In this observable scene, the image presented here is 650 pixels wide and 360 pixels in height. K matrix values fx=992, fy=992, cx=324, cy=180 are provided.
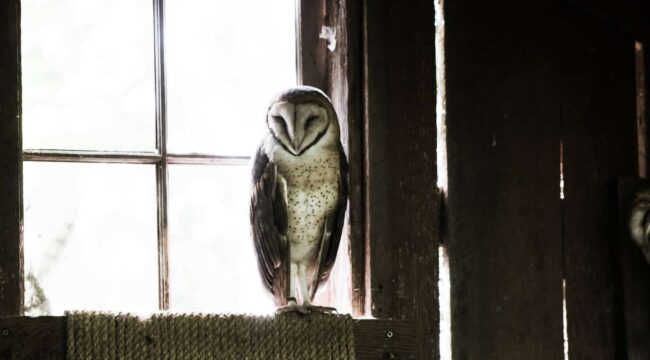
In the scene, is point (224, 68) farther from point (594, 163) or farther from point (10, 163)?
point (594, 163)

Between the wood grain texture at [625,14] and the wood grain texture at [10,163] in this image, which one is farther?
the wood grain texture at [625,14]

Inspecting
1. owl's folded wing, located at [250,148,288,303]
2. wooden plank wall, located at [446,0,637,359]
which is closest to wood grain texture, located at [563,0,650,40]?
wooden plank wall, located at [446,0,637,359]

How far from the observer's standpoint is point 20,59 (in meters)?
1.58

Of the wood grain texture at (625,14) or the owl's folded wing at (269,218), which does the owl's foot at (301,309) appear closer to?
the owl's folded wing at (269,218)

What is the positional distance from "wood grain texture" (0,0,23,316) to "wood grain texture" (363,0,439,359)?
566 millimetres

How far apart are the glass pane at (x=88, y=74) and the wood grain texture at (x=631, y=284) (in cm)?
83

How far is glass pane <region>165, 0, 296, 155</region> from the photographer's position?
5.69 feet

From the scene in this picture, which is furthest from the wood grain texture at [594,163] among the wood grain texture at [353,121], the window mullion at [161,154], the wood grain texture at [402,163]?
the window mullion at [161,154]

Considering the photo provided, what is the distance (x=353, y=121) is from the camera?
5.58ft

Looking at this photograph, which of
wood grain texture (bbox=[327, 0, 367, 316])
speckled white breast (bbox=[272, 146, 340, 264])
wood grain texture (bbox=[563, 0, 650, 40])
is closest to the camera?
speckled white breast (bbox=[272, 146, 340, 264])

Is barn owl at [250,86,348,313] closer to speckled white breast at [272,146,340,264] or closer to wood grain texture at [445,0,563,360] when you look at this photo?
speckled white breast at [272,146,340,264]

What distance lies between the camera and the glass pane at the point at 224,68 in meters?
1.73

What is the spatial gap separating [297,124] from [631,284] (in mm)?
664

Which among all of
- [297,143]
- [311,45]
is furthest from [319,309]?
[311,45]
